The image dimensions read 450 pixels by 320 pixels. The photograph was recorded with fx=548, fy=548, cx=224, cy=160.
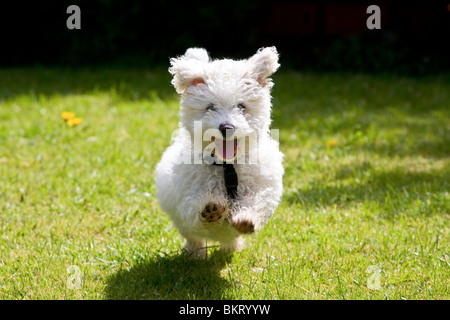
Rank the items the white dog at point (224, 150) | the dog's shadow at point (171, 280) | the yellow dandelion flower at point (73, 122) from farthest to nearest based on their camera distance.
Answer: the yellow dandelion flower at point (73, 122)
the dog's shadow at point (171, 280)
the white dog at point (224, 150)

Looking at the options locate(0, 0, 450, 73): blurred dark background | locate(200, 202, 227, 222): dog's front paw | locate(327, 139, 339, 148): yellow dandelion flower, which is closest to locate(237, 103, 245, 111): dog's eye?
locate(200, 202, 227, 222): dog's front paw

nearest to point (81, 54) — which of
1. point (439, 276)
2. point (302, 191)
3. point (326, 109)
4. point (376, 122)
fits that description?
point (326, 109)

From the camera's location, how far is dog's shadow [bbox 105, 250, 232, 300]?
332 cm

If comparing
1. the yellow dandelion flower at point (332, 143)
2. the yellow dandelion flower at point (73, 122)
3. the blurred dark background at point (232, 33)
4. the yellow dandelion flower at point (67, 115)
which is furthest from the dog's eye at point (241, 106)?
the blurred dark background at point (232, 33)

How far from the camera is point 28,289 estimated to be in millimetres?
3340

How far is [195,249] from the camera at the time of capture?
3.89 metres

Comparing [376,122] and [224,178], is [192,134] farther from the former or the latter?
[376,122]

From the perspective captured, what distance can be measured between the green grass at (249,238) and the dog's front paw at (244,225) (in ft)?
1.40

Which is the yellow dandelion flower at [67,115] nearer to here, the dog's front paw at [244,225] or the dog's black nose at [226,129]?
the dog's black nose at [226,129]

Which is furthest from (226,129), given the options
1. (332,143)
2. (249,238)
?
(332,143)

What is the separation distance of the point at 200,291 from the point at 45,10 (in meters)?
9.46

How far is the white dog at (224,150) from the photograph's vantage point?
10.6 feet

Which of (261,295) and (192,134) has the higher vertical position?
(192,134)

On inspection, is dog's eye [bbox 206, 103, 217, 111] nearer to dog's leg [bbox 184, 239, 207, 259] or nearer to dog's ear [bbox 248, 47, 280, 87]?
dog's ear [bbox 248, 47, 280, 87]
